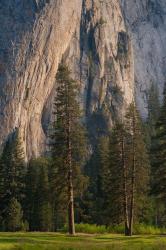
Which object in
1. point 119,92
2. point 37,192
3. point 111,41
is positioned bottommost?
point 37,192

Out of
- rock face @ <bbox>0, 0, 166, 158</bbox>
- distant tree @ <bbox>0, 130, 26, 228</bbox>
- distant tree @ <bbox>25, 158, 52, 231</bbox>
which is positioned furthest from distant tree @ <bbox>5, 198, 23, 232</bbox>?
rock face @ <bbox>0, 0, 166, 158</bbox>

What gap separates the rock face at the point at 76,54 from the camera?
125 meters

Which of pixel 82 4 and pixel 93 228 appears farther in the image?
pixel 82 4

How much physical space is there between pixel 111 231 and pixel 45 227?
2710cm

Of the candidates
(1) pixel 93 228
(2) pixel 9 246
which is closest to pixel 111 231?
(1) pixel 93 228

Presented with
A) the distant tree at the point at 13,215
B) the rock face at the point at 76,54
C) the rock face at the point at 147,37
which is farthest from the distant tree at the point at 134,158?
the rock face at the point at 147,37

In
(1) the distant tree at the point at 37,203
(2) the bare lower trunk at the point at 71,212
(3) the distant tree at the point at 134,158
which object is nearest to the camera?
(2) the bare lower trunk at the point at 71,212

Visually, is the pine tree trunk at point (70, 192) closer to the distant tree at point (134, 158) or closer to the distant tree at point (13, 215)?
the distant tree at point (134, 158)

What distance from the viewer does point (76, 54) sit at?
148m

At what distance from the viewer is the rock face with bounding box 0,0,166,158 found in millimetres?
124688

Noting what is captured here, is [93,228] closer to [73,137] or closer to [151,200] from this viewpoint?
[73,137]

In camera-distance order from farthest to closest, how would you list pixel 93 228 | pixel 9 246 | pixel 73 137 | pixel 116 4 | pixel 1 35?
1. pixel 116 4
2. pixel 1 35
3. pixel 93 228
4. pixel 73 137
5. pixel 9 246

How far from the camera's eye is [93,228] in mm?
52250

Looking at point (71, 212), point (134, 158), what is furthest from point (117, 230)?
point (71, 212)
